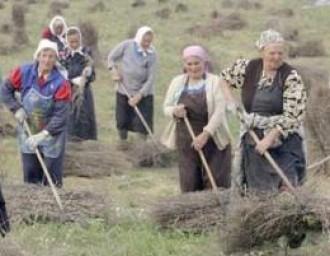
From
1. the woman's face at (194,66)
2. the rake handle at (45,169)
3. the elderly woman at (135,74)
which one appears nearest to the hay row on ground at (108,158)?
the elderly woman at (135,74)

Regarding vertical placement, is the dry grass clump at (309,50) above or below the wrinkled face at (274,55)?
below

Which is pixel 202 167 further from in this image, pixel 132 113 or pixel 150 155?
pixel 132 113

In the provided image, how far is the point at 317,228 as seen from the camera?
7418 millimetres

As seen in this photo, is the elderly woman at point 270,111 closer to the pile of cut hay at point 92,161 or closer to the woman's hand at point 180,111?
the woman's hand at point 180,111

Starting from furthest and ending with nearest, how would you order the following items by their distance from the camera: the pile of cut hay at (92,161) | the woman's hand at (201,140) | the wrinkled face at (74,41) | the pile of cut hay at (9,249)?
the wrinkled face at (74,41) < the pile of cut hay at (92,161) < the woman's hand at (201,140) < the pile of cut hay at (9,249)

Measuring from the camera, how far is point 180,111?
9297 mm

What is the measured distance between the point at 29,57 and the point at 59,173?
40.8 ft

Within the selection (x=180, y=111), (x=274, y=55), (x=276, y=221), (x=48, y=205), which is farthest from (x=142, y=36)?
(x=276, y=221)

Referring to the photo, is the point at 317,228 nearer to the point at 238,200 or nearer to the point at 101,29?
the point at 238,200

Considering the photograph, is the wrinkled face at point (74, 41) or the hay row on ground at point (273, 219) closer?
the hay row on ground at point (273, 219)

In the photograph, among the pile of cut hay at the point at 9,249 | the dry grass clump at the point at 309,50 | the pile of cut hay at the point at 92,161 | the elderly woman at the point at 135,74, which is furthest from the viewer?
the dry grass clump at the point at 309,50

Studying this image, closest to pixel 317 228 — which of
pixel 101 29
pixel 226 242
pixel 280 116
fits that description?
pixel 226 242

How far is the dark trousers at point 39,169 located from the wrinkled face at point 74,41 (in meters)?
3.31

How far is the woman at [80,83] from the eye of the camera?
43.4 feet
